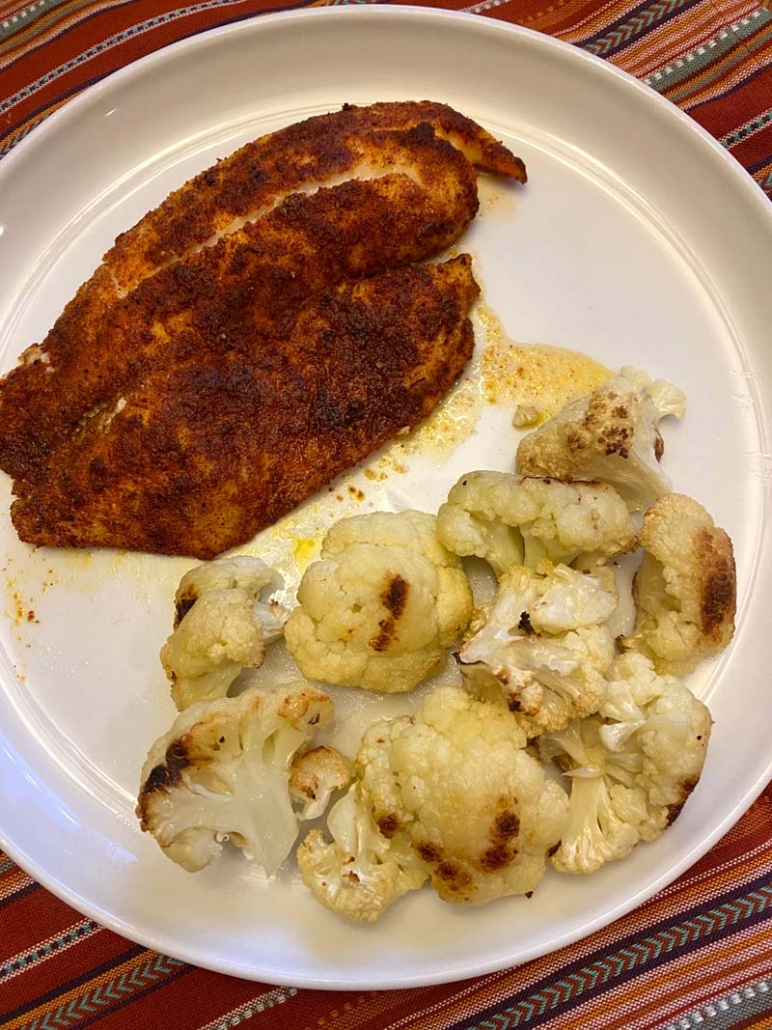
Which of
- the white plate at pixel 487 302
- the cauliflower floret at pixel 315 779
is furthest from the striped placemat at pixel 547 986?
the cauliflower floret at pixel 315 779

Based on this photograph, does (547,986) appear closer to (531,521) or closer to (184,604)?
(531,521)

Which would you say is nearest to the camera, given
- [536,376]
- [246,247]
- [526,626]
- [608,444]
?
[526,626]

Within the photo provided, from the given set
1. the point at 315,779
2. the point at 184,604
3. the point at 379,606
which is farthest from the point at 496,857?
the point at 184,604

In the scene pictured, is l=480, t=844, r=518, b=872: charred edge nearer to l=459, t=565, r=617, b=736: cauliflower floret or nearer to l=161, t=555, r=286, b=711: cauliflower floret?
l=459, t=565, r=617, b=736: cauliflower floret

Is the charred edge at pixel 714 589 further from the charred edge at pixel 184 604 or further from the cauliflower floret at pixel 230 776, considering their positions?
the charred edge at pixel 184 604

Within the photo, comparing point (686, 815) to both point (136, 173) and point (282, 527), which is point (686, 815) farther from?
point (136, 173)
